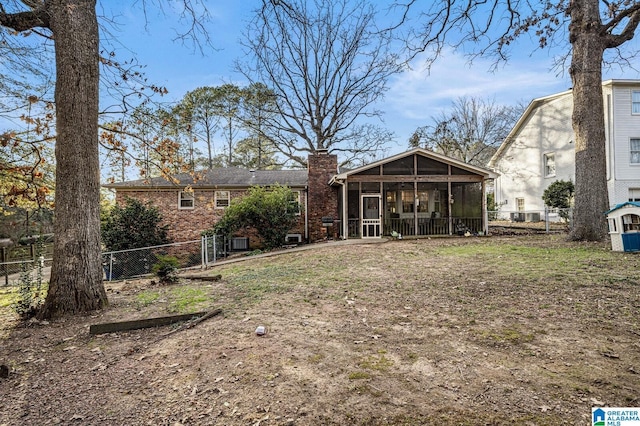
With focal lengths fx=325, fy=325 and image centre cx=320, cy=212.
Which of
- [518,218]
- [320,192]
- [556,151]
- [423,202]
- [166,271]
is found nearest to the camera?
[166,271]

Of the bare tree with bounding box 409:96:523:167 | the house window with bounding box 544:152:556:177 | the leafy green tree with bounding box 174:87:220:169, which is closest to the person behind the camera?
the house window with bounding box 544:152:556:177

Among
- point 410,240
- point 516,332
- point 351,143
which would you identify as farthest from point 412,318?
point 351,143

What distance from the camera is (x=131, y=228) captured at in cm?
1431

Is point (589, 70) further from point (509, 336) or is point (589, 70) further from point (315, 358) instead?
point (315, 358)

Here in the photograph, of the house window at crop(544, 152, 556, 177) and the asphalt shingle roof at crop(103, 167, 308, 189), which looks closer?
the asphalt shingle roof at crop(103, 167, 308, 189)

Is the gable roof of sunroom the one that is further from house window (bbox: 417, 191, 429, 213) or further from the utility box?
the utility box

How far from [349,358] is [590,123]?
11757 mm

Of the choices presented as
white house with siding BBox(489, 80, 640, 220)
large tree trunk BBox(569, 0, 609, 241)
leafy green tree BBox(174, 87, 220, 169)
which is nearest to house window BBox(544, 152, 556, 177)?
white house with siding BBox(489, 80, 640, 220)

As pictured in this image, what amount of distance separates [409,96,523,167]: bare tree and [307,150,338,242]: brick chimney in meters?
11.8

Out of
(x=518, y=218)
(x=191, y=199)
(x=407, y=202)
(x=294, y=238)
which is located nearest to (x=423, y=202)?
(x=407, y=202)

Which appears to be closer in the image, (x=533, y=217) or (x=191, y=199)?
(x=191, y=199)

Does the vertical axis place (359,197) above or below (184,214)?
above

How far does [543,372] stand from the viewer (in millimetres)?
2691

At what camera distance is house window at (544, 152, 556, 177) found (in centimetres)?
1986
